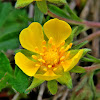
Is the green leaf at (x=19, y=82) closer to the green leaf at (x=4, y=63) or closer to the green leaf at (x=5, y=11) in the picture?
the green leaf at (x=4, y=63)

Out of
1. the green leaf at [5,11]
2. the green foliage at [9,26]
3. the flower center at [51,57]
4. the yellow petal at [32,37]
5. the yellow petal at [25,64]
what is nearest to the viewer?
the yellow petal at [25,64]

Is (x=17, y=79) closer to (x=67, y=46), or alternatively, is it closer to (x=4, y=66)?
(x=4, y=66)

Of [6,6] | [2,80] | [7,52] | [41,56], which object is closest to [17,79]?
[2,80]

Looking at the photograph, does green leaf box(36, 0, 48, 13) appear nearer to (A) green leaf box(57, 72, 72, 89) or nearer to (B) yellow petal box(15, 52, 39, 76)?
(B) yellow petal box(15, 52, 39, 76)

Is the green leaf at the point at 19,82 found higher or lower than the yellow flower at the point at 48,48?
lower

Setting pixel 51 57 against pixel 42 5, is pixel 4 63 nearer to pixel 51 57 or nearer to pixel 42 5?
pixel 51 57

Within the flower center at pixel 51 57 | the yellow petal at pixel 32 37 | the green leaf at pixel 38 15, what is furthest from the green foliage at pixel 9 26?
the flower center at pixel 51 57
